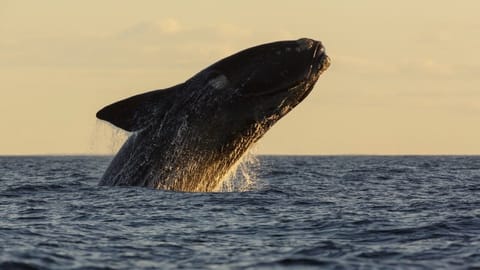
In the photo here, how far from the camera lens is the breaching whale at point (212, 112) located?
1548 cm

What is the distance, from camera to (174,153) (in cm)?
1636

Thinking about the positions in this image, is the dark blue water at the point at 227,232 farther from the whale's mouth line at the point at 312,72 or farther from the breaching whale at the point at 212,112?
the whale's mouth line at the point at 312,72

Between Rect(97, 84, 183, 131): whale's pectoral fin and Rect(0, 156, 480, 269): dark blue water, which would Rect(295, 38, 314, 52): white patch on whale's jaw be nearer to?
Rect(97, 84, 183, 131): whale's pectoral fin

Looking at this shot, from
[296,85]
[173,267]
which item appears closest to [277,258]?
[173,267]

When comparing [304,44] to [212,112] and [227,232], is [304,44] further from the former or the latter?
[227,232]

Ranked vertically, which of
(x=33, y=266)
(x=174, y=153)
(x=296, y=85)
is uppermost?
(x=296, y=85)

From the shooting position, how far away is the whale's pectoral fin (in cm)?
1551

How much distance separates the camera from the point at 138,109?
1574 centimetres

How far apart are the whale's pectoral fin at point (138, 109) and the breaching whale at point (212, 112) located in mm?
17

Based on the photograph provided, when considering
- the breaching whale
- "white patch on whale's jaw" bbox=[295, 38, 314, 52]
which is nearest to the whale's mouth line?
the breaching whale

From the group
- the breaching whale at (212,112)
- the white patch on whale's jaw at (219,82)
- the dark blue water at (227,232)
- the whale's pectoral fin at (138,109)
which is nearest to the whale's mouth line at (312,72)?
the breaching whale at (212,112)

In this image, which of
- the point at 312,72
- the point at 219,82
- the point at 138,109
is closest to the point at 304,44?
the point at 312,72

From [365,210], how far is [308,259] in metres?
6.82

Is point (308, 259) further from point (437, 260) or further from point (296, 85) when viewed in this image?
point (296, 85)
